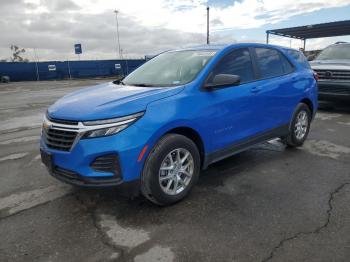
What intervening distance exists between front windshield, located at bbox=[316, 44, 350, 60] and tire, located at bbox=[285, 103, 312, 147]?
4831 mm

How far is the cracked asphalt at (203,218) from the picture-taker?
2.83 meters

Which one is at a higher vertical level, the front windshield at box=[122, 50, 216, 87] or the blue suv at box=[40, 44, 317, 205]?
the front windshield at box=[122, 50, 216, 87]

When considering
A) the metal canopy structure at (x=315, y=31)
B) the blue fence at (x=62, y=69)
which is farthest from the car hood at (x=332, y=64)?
the blue fence at (x=62, y=69)

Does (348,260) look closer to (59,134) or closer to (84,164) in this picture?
(84,164)

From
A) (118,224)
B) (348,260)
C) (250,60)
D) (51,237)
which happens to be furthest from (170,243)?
(250,60)

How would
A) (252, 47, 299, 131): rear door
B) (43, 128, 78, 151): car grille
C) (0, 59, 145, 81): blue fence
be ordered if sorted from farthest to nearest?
1. (0, 59, 145, 81): blue fence
2. (252, 47, 299, 131): rear door
3. (43, 128, 78, 151): car grille

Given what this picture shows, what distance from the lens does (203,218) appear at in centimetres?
337

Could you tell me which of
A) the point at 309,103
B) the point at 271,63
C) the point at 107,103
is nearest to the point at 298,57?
the point at 309,103

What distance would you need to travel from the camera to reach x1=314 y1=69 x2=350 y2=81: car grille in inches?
337

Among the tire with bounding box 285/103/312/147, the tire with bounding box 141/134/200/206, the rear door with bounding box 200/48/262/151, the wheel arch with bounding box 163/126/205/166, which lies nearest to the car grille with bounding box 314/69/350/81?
the tire with bounding box 285/103/312/147

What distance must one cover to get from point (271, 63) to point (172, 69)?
66.1 inches

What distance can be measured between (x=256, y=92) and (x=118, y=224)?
249 centimetres

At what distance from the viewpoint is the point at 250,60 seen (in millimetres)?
4672

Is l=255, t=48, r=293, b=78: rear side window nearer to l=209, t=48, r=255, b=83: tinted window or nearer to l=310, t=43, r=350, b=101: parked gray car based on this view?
l=209, t=48, r=255, b=83: tinted window
